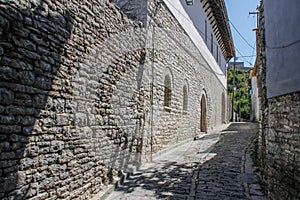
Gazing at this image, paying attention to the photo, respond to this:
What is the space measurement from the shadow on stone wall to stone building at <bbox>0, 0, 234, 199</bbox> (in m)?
0.01

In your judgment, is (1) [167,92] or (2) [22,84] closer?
(2) [22,84]

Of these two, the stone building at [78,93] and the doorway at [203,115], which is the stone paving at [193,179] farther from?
the doorway at [203,115]

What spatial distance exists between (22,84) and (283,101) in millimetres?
3383

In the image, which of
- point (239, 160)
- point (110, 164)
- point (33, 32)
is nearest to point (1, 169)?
point (33, 32)

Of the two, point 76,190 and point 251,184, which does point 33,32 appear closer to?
point 76,190

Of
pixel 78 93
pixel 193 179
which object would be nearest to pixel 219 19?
pixel 193 179

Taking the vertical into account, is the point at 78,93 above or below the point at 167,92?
below

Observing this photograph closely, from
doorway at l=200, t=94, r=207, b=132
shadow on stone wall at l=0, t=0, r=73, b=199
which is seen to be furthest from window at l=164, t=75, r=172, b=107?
doorway at l=200, t=94, r=207, b=132

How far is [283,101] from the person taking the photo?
3.67 metres

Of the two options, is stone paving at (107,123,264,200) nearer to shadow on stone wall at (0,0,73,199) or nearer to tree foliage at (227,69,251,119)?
shadow on stone wall at (0,0,73,199)

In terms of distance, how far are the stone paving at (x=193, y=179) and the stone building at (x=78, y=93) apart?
0.37 m

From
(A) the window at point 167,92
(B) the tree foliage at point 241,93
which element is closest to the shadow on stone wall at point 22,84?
(A) the window at point 167,92

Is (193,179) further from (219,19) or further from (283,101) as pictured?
(219,19)

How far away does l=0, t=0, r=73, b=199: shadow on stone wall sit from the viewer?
2527 mm
